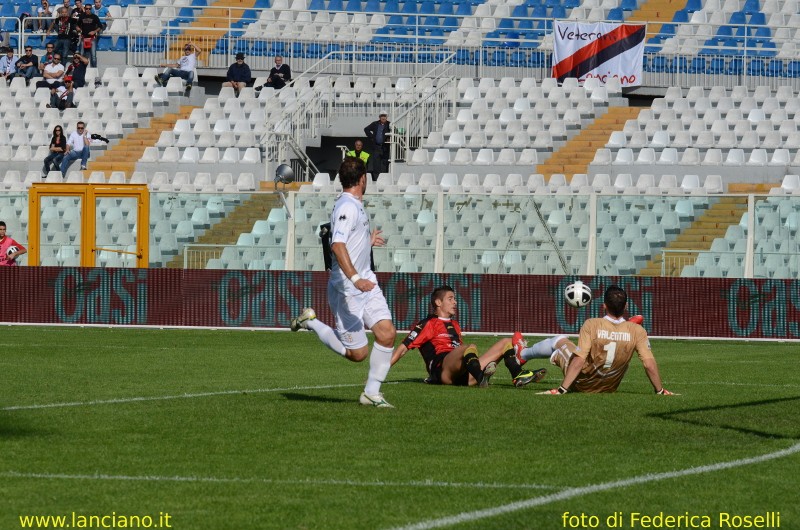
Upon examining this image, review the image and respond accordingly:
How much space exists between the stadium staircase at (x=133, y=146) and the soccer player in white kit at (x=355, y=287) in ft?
72.8

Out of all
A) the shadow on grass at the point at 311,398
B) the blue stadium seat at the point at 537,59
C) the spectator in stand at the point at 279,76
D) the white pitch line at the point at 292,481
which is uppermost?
Result: the blue stadium seat at the point at 537,59

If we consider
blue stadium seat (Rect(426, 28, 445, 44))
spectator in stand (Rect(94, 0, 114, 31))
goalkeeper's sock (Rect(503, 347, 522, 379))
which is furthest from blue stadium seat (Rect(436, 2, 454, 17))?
goalkeeper's sock (Rect(503, 347, 522, 379))

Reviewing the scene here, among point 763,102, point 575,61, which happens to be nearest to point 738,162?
point 763,102

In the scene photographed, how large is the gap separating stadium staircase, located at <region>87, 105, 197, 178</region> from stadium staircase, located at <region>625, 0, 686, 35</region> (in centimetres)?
1254

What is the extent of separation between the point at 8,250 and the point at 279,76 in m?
11.8

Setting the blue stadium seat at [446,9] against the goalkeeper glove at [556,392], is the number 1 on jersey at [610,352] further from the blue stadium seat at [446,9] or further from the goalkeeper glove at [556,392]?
the blue stadium seat at [446,9]

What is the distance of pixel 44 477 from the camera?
7914 millimetres

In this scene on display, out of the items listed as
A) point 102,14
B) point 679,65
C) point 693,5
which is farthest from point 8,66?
point 693,5

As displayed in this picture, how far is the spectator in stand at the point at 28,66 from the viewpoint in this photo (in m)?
38.3

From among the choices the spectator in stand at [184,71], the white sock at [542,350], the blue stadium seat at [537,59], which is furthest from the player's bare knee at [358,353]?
the blue stadium seat at [537,59]

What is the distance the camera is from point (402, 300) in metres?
24.9

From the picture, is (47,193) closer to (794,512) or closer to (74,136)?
(74,136)

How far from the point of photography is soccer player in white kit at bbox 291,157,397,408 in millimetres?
11312

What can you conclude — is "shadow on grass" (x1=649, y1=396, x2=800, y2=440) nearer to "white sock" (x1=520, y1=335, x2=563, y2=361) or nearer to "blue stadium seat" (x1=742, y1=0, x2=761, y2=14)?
"white sock" (x1=520, y1=335, x2=563, y2=361)
